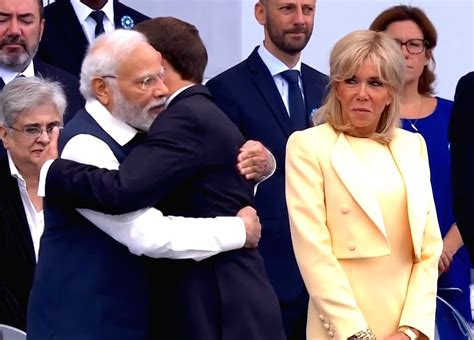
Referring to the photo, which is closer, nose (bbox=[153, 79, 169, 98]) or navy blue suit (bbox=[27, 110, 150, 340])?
navy blue suit (bbox=[27, 110, 150, 340])

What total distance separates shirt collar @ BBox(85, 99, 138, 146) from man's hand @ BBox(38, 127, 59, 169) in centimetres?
45

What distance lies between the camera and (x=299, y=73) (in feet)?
18.6

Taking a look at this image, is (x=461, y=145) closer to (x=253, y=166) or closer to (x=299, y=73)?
(x=253, y=166)

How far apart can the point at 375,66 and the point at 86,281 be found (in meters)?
1.16

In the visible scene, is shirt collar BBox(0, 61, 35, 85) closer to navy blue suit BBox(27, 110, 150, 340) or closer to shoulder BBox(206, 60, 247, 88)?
shoulder BBox(206, 60, 247, 88)

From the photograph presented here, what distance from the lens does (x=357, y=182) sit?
441 centimetres

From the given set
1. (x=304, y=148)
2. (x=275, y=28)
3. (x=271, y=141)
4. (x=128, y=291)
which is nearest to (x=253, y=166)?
(x=304, y=148)

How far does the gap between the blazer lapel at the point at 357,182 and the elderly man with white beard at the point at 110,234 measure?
40cm

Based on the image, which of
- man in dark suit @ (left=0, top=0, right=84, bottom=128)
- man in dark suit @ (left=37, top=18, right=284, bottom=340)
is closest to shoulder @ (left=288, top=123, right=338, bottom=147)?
man in dark suit @ (left=37, top=18, right=284, bottom=340)

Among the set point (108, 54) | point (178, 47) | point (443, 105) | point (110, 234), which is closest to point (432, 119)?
point (443, 105)

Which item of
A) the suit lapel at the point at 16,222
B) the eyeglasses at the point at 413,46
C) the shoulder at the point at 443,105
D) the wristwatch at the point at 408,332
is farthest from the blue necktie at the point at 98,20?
the wristwatch at the point at 408,332

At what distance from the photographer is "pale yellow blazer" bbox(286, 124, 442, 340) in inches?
173

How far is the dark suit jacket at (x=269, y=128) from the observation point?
5340 millimetres

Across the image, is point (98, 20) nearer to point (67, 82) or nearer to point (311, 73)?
point (67, 82)
